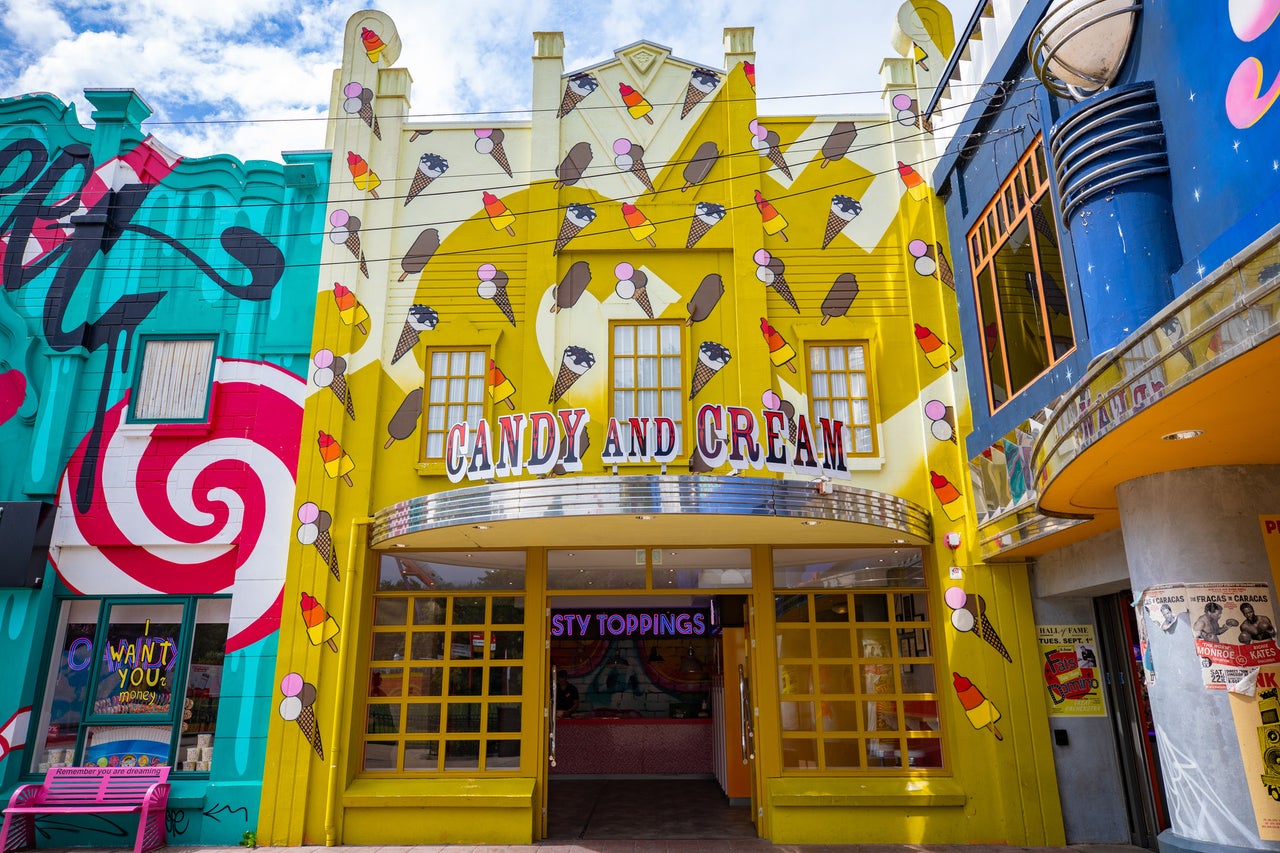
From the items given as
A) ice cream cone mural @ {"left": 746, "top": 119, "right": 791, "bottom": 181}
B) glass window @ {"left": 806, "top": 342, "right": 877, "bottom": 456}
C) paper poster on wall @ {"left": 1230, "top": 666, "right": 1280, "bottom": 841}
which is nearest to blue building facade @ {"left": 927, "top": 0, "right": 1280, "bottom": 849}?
paper poster on wall @ {"left": 1230, "top": 666, "right": 1280, "bottom": 841}

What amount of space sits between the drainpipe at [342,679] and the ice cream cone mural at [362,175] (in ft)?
14.8

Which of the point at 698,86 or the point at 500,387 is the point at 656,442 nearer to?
the point at 500,387

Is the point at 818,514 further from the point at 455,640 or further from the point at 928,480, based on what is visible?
the point at 455,640

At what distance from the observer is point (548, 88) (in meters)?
11.6

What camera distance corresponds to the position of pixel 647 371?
35.0ft

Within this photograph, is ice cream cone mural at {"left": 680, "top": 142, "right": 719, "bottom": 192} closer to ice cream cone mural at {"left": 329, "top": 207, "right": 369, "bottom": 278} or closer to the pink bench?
ice cream cone mural at {"left": 329, "top": 207, "right": 369, "bottom": 278}

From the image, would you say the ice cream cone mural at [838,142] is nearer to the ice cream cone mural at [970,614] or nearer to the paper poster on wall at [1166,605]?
the ice cream cone mural at [970,614]

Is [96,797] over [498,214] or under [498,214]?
under

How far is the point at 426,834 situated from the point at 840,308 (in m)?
7.99

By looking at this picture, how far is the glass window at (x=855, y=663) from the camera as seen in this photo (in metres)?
9.77

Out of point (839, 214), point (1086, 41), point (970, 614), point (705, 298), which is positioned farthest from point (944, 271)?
point (1086, 41)

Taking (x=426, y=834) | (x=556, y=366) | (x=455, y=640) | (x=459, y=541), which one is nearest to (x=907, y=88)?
(x=556, y=366)

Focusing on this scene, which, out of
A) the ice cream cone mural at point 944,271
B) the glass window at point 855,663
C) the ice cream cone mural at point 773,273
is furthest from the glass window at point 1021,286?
the glass window at point 855,663

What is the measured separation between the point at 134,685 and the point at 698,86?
10.5 metres
